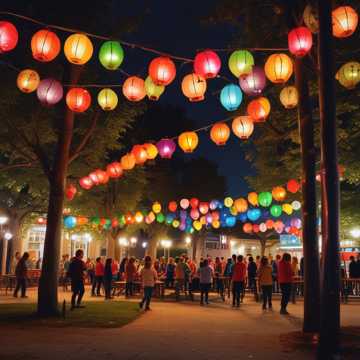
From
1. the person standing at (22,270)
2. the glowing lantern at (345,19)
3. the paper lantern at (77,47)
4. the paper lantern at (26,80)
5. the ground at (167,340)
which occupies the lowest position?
the ground at (167,340)

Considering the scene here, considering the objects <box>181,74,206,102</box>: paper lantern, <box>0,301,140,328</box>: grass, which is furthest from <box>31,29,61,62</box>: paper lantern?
<box>0,301,140,328</box>: grass

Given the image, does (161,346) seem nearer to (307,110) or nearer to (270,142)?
(307,110)

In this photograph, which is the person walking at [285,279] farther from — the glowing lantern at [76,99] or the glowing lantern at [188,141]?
the glowing lantern at [76,99]

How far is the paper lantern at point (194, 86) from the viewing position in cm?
1141

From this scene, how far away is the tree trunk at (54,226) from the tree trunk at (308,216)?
21.5 ft

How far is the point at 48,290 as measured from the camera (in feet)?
41.0

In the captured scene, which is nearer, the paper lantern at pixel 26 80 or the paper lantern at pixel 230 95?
the paper lantern at pixel 26 80

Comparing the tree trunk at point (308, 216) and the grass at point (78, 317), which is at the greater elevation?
the tree trunk at point (308, 216)

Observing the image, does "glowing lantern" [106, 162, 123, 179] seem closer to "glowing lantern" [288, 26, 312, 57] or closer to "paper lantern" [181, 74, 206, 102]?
"paper lantern" [181, 74, 206, 102]

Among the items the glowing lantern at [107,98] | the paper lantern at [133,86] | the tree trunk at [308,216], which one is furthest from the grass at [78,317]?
the paper lantern at [133,86]

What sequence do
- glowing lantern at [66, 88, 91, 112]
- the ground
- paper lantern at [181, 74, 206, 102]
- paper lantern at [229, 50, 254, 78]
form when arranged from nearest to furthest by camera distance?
the ground < paper lantern at [229, 50, 254, 78] < paper lantern at [181, 74, 206, 102] < glowing lantern at [66, 88, 91, 112]

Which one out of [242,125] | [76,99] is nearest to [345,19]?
[242,125]

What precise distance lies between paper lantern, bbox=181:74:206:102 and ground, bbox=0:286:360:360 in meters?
5.68

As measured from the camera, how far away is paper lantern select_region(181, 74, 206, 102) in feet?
37.4
